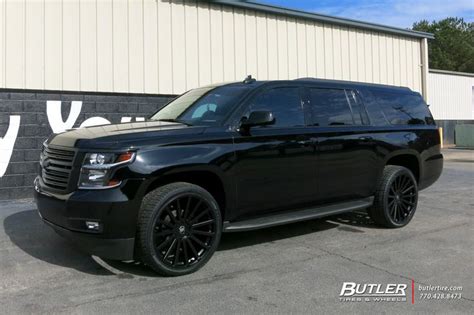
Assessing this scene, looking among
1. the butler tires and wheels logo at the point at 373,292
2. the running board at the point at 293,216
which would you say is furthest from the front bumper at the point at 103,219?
the butler tires and wheels logo at the point at 373,292

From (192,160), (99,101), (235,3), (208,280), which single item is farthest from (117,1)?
(208,280)

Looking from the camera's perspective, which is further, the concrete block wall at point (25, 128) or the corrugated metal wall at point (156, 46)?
the corrugated metal wall at point (156, 46)

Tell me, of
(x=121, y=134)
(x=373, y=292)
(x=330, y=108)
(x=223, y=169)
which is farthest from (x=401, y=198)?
(x=121, y=134)

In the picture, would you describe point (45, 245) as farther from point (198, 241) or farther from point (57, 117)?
point (57, 117)

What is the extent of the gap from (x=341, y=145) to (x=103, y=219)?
3.07m

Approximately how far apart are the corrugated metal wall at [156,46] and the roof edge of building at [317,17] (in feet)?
0.55

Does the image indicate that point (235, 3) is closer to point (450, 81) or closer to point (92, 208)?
point (92, 208)

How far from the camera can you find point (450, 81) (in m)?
25.3

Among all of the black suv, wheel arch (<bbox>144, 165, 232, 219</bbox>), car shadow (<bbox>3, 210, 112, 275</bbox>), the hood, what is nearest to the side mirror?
the black suv

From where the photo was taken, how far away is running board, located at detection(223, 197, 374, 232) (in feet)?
16.7

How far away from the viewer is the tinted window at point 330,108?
5867 millimetres

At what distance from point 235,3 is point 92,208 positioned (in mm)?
8298

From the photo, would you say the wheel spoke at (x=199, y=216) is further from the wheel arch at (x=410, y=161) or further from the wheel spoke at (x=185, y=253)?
the wheel arch at (x=410, y=161)

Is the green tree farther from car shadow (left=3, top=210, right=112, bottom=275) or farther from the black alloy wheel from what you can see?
car shadow (left=3, top=210, right=112, bottom=275)
